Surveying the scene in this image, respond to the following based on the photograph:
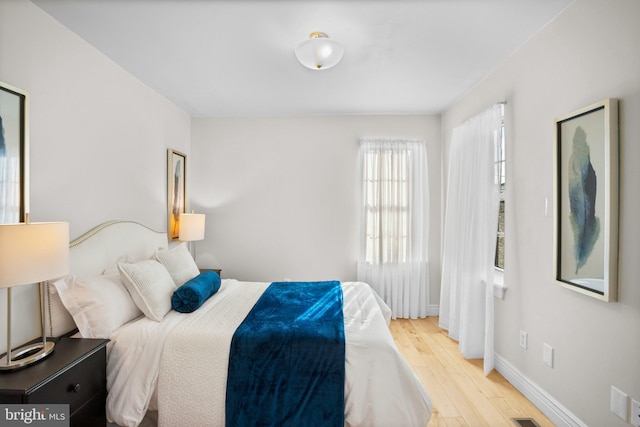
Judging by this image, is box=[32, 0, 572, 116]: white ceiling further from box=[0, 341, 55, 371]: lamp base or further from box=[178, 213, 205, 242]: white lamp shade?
box=[0, 341, 55, 371]: lamp base

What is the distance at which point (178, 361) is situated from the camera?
182cm

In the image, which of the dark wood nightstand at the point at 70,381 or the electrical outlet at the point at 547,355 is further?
the electrical outlet at the point at 547,355

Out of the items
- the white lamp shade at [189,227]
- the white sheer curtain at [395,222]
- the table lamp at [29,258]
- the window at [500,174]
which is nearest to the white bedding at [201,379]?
the table lamp at [29,258]

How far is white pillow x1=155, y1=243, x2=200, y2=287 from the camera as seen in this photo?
259 centimetres

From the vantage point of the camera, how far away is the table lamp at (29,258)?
134 centimetres

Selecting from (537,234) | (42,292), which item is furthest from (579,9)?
(42,292)

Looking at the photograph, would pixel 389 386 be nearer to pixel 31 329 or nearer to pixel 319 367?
pixel 319 367

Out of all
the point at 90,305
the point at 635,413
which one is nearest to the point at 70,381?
the point at 90,305

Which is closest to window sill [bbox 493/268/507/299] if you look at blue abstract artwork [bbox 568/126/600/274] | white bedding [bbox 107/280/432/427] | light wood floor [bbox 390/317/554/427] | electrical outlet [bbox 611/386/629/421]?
light wood floor [bbox 390/317/554/427]

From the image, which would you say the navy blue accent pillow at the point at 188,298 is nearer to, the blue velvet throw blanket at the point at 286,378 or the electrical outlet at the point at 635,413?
the blue velvet throw blanket at the point at 286,378

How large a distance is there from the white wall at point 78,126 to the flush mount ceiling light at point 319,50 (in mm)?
1607

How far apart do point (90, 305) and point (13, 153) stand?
0.96 metres

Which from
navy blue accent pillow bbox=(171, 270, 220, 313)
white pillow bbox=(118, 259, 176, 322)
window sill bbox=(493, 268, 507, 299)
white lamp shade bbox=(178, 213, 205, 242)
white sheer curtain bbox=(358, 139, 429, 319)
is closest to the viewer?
white pillow bbox=(118, 259, 176, 322)

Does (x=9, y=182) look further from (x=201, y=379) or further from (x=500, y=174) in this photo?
(x=500, y=174)
